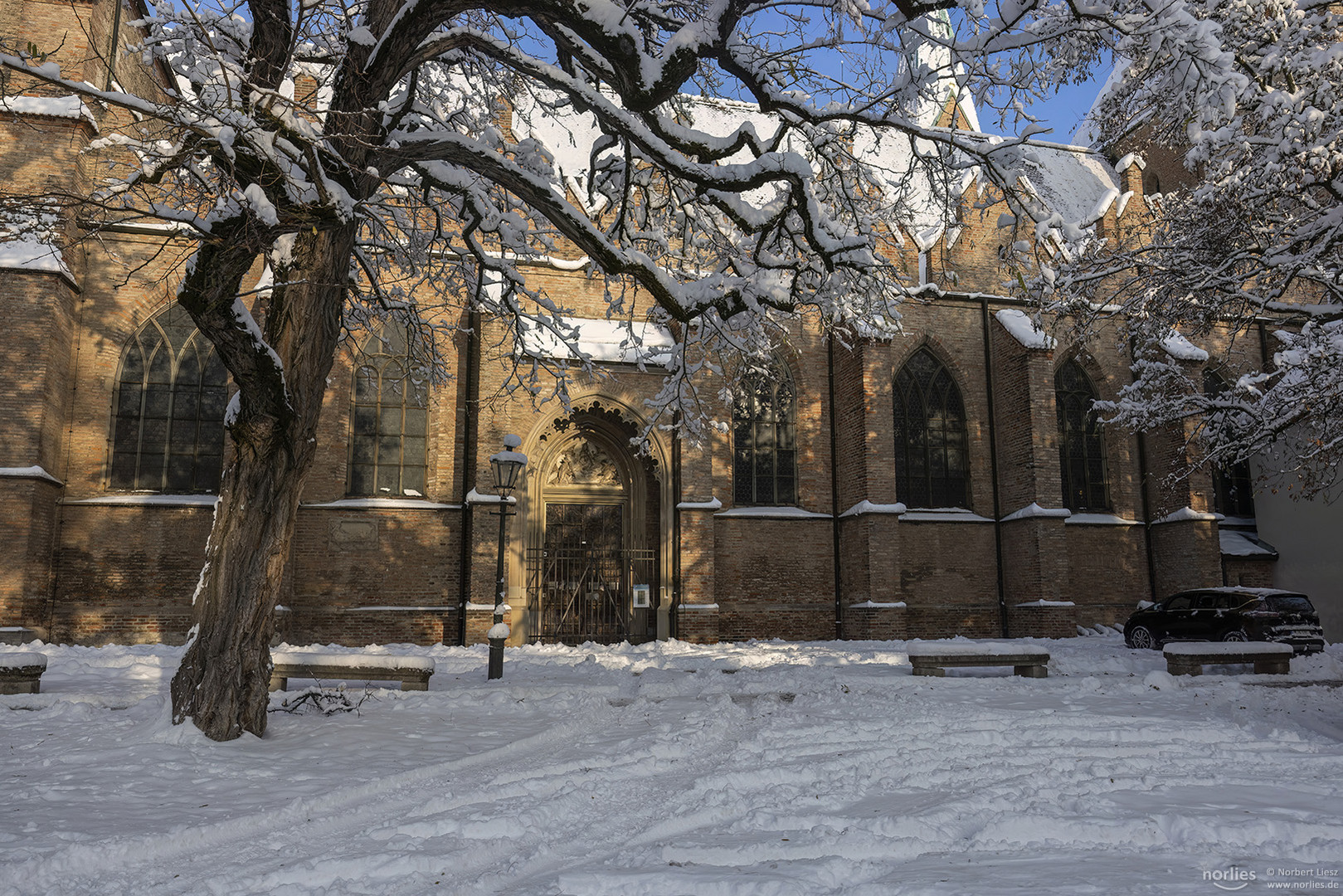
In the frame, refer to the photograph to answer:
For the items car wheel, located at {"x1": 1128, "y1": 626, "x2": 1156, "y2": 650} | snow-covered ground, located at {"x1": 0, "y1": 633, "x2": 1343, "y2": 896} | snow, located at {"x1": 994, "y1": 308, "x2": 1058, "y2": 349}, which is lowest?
snow-covered ground, located at {"x1": 0, "y1": 633, "x2": 1343, "y2": 896}

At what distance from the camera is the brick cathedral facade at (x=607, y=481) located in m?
14.6

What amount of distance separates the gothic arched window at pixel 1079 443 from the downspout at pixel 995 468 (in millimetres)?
1756

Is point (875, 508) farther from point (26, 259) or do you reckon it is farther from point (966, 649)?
point (26, 259)

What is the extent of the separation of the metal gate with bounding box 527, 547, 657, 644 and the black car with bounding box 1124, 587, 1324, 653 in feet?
33.7

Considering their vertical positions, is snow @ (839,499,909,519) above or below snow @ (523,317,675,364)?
below

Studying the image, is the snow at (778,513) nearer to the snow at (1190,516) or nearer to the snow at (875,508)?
the snow at (875,508)

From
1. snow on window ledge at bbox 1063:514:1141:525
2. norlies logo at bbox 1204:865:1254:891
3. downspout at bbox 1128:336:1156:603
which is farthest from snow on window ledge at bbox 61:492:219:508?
downspout at bbox 1128:336:1156:603

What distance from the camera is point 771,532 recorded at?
18.2 metres

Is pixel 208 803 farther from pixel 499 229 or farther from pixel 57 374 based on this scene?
pixel 57 374

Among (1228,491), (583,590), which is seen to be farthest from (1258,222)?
(1228,491)

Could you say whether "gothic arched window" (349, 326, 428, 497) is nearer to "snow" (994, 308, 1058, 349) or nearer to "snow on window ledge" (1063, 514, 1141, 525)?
"snow" (994, 308, 1058, 349)

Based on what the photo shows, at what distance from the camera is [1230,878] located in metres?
3.73

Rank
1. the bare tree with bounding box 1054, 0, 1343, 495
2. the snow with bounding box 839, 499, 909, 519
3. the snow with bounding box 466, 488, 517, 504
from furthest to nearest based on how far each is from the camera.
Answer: the snow with bounding box 839, 499, 909, 519 → the snow with bounding box 466, 488, 517, 504 → the bare tree with bounding box 1054, 0, 1343, 495

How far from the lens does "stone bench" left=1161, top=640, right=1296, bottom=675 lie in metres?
11.8
